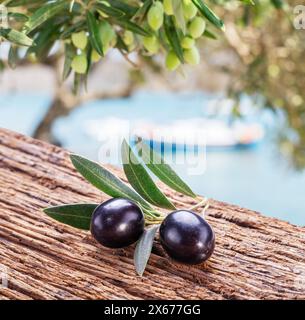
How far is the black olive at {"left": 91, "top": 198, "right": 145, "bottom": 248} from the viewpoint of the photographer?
2.87 feet

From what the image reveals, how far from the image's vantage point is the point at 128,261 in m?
0.89

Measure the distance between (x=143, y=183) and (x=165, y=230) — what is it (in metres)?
0.13

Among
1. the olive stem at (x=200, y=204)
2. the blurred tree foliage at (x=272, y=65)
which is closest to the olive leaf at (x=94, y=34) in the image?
the olive stem at (x=200, y=204)

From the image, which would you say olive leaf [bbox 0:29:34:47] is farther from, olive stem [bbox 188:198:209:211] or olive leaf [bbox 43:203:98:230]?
olive stem [bbox 188:198:209:211]

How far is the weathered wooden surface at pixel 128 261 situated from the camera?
0.81 metres

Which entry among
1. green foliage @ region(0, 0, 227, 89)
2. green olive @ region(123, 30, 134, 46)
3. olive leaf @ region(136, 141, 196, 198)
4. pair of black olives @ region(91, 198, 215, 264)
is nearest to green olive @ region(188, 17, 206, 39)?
green foliage @ region(0, 0, 227, 89)

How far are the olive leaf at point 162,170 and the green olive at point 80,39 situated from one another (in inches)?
10.3

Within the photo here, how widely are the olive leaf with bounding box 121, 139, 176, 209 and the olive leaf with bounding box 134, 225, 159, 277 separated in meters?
0.08

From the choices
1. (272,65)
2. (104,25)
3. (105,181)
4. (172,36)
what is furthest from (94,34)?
(272,65)

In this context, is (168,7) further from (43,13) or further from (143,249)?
(143,249)

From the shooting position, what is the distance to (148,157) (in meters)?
0.95
